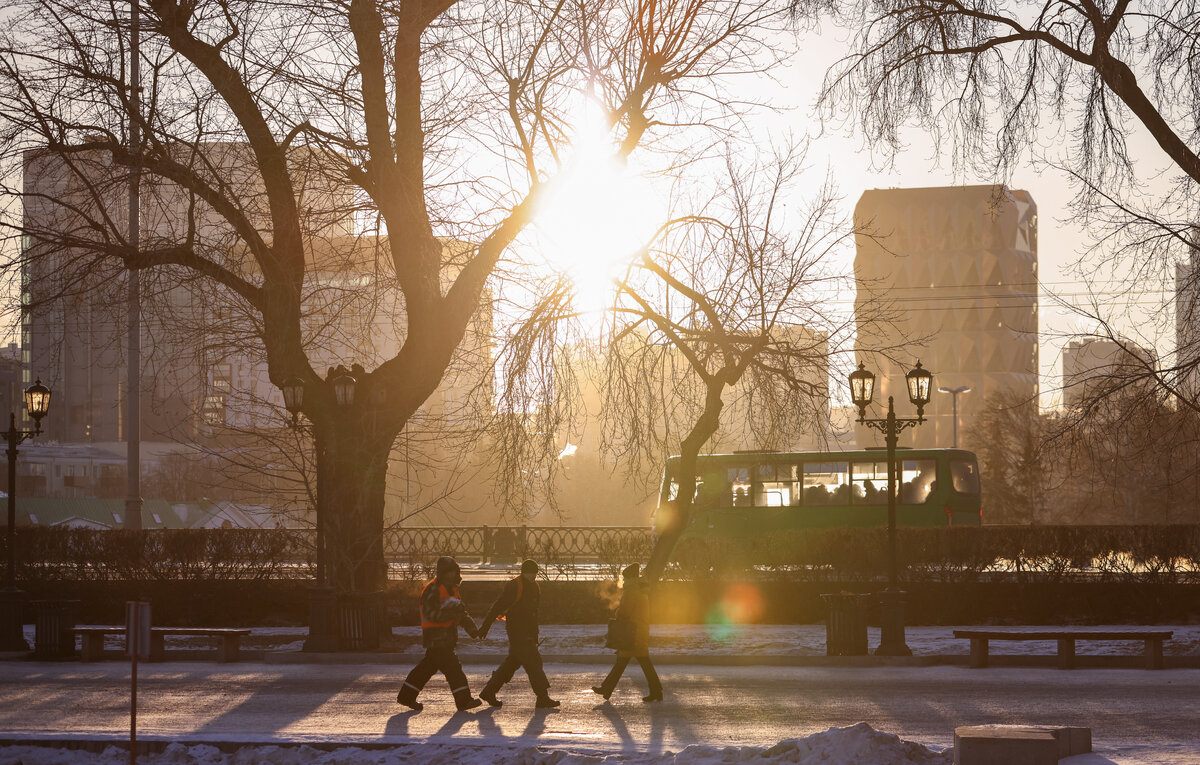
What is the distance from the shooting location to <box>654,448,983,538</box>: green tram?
3428cm

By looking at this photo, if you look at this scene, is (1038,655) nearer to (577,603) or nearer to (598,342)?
(598,342)

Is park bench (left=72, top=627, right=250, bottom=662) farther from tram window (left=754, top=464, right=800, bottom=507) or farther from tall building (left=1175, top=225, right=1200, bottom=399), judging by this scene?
tram window (left=754, top=464, right=800, bottom=507)

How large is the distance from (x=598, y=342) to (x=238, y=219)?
5.67 meters

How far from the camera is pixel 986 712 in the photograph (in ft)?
42.3

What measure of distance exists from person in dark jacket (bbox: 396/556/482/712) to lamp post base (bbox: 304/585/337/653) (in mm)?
5925

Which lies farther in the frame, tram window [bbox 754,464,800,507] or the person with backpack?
tram window [bbox 754,464,800,507]

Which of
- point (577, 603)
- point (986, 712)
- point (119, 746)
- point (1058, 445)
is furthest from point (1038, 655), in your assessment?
point (119, 746)

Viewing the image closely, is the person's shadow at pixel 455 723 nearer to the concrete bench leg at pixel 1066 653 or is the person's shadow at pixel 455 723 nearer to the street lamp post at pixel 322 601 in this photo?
→ the street lamp post at pixel 322 601

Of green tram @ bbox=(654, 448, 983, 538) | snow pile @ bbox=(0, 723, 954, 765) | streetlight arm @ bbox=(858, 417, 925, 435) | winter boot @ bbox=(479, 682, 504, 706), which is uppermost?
streetlight arm @ bbox=(858, 417, 925, 435)

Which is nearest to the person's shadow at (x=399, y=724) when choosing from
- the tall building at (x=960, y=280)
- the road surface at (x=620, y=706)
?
the road surface at (x=620, y=706)

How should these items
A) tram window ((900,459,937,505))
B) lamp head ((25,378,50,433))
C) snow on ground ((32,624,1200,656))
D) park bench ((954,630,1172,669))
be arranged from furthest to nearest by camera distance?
tram window ((900,459,937,505)), lamp head ((25,378,50,433)), snow on ground ((32,624,1200,656)), park bench ((954,630,1172,669))

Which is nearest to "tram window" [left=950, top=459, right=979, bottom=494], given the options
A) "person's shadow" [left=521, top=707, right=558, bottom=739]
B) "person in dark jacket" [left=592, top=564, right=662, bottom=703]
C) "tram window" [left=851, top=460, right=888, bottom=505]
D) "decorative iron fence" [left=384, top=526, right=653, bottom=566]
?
"tram window" [left=851, top=460, right=888, bottom=505]

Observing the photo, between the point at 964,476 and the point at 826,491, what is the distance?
451cm

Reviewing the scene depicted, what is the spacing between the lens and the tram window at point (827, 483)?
34375mm
